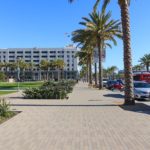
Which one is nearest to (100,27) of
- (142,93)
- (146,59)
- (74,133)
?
(142,93)

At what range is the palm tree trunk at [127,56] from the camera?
2298 cm

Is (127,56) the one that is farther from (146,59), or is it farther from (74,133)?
(146,59)

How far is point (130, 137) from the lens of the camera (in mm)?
10570

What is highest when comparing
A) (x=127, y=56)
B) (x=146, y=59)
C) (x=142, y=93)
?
(x=146, y=59)

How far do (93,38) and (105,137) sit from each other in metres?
43.0

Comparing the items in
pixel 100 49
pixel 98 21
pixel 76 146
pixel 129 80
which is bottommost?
pixel 76 146

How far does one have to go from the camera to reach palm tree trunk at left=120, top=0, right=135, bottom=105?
75.4ft

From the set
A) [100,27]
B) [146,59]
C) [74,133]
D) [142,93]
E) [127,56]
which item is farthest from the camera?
[146,59]

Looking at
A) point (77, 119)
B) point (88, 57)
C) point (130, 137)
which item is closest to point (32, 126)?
point (77, 119)

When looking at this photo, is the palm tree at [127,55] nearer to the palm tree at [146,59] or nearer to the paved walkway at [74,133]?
the paved walkway at [74,133]

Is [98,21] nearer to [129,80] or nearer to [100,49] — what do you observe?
[100,49]

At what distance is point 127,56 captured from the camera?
23.2m

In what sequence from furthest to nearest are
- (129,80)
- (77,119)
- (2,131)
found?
(129,80), (77,119), (2,131)

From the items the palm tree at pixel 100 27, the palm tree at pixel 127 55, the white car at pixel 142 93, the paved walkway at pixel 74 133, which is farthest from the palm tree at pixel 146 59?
the paved walkway at pixel 74 133
